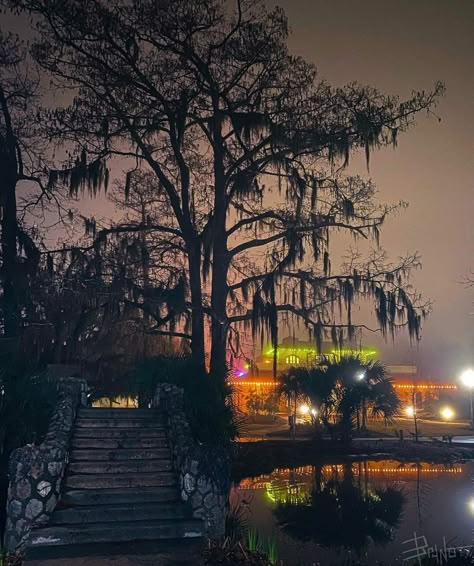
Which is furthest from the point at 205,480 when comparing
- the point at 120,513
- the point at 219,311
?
the point at 219,311

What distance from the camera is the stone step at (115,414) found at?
37.2 feet

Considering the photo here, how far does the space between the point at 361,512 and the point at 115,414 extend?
5978 millimetres

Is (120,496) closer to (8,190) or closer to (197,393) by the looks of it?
(197,393)

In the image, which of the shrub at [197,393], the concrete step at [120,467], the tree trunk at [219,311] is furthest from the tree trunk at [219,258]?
the concrete step at [120,467]

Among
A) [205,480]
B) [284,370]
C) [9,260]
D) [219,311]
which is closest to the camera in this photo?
[205,480]

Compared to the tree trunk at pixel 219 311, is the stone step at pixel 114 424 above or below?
below

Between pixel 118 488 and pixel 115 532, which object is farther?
pixel 118 488

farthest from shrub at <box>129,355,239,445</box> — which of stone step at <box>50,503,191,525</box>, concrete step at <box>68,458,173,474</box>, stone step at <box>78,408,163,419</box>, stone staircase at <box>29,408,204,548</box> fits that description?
stone step at <box>50,503,191,525</box>

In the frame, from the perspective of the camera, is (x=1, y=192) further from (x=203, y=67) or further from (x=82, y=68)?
(x=203, y=67)

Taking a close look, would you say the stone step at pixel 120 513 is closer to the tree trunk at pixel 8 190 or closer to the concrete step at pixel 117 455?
the concrete step at pixel 117 455

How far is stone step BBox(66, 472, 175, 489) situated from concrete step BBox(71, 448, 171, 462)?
0.48 meters

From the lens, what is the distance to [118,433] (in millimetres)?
10648

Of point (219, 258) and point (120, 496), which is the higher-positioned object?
point (219, 258)

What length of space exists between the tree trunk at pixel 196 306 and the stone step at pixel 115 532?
9.38 m
